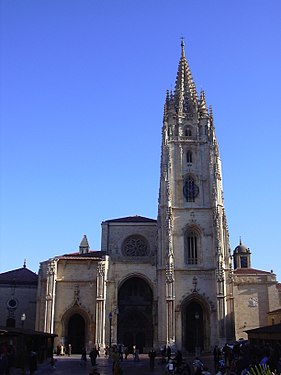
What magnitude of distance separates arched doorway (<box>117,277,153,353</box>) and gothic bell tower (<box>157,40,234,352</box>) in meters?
3.93

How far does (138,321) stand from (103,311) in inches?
228

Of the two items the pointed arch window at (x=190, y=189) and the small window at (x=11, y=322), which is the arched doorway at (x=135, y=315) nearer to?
the pointed arch window at (x=190, y=189)

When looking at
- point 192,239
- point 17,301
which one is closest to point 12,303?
point 17,301

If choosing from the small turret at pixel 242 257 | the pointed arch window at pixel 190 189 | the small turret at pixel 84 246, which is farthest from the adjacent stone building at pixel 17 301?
the small turret at pixel 242 257

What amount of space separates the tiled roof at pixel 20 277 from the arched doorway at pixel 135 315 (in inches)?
383

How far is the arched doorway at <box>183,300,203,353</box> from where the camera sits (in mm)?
43750

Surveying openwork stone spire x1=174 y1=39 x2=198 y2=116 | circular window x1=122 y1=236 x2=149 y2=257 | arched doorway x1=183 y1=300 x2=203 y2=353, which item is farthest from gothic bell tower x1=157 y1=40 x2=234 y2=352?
circular window x1=122 y1=236 x2=149 y2=257

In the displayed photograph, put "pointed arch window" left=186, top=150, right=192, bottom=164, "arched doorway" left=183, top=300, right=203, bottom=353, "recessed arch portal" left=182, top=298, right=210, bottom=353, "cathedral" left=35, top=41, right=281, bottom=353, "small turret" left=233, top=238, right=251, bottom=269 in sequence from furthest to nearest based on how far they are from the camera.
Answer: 1. "small turret" left=233, top=238, right=251, bottom=269
2. "pointed arch window" left=186, top=150, right=192, bottom=164
3. "arched doorway" left=183, top=300, right=203, bottom=353
4. "recessed arch portal" left=182, top=298, right=210, bottom=353
5. "cathedral" left=35, top=41, right=281, bottom=353

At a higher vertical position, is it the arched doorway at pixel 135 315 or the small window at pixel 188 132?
the small window at pixel 188 132

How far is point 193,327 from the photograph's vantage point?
146 feet

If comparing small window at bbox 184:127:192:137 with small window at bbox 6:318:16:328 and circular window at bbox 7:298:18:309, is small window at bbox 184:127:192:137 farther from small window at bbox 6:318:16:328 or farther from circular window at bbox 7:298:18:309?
small window at bbox 6:318:16:328

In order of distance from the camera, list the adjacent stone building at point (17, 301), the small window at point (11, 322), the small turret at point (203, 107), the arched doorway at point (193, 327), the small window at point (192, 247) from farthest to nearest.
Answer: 1. the small turret at point (203, 107)
2. the adjacent stone building at point (17, 301)
3. the small window at point (11, 322)
4. the small window at point (192, 247)
5. the arched doorway at point (193, 327)

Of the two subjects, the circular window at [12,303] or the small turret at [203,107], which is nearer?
the circular window at [12,303]

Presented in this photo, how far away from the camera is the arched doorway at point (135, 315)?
4650 cm
